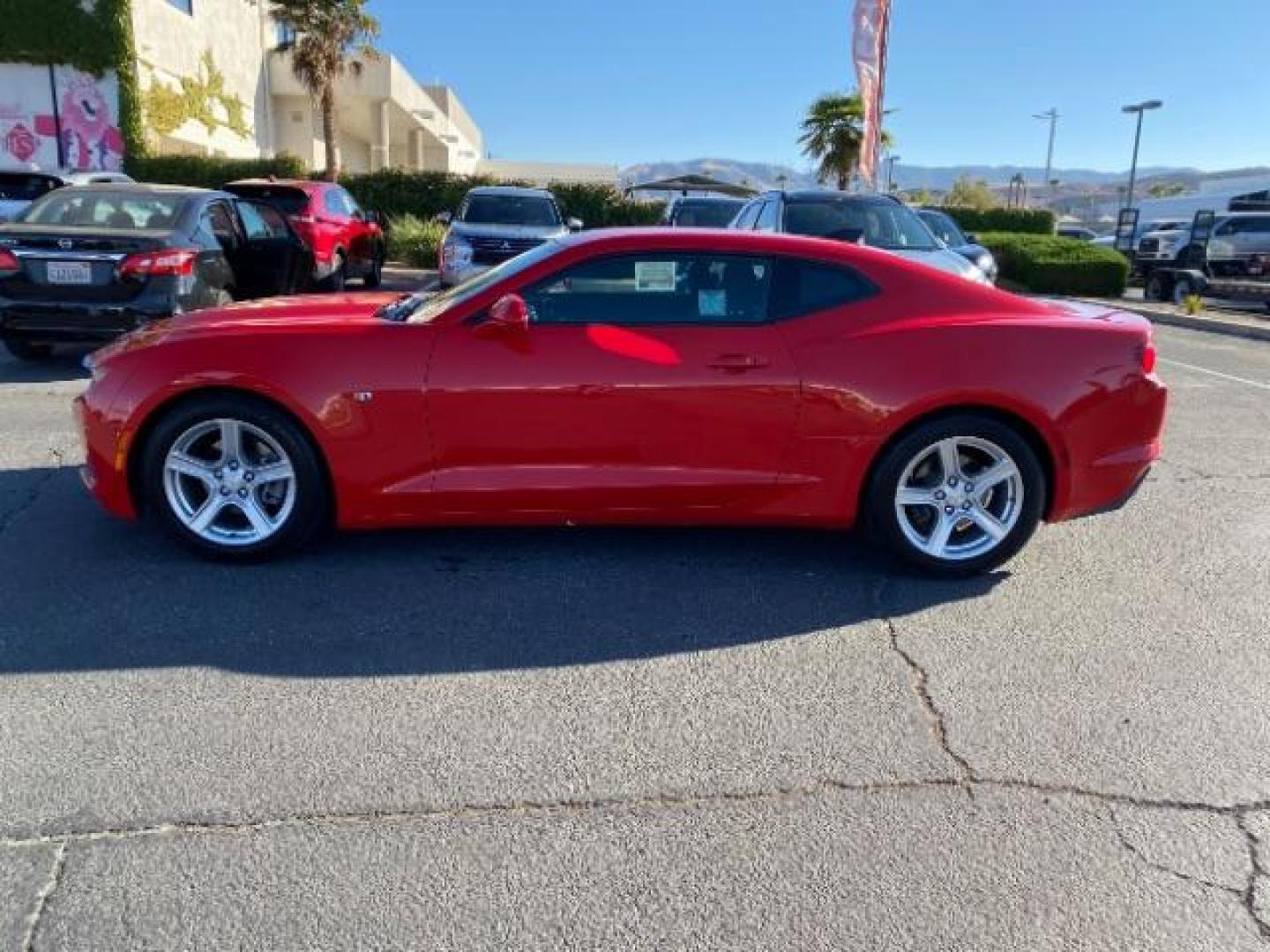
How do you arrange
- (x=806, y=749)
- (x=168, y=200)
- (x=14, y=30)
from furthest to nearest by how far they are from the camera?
1. (x=14, y=30)
2. (x=168, y=200)
3. (x=806, y=749)

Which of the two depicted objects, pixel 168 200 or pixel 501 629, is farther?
pixel 168 200

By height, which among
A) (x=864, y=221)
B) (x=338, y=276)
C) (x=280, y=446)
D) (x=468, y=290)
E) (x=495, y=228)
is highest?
(x=864, y=221)

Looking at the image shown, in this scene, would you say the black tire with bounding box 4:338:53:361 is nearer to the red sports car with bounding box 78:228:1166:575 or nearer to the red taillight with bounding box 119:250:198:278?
the red taillight with bounding box 119:250:198:278

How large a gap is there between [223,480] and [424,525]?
0.90 metres

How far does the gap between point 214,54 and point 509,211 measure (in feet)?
56.2

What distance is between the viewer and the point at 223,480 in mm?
4234

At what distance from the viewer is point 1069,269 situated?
21.7 m

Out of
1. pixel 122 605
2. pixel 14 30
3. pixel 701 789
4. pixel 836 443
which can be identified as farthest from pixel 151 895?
pixel 14 30

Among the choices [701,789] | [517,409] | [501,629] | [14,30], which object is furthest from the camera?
[14,30]

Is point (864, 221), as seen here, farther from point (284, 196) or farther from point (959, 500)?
point (284, 196)

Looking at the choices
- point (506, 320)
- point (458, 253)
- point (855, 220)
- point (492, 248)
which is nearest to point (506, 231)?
point (492, 248)

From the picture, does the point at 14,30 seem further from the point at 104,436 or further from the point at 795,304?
the point at 795,304

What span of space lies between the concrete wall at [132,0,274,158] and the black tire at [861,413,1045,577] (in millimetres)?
24097

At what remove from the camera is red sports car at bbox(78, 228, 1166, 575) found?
13.3 ft
